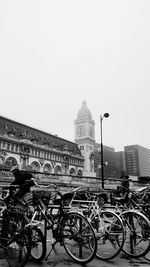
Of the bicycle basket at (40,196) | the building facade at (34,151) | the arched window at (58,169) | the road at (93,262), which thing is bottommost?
the road at (93,262)

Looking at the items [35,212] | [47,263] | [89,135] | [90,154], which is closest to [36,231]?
[35,212]

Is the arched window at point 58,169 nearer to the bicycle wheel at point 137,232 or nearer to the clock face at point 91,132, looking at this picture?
the clock face at point 91,132

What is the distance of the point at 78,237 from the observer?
4.62 metres

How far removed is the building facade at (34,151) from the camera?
204 ft

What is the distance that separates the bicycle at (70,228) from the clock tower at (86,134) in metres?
93.5

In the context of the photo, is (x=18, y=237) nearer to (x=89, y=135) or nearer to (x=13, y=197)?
(x=13, y=197)

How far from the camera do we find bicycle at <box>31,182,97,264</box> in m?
4.46

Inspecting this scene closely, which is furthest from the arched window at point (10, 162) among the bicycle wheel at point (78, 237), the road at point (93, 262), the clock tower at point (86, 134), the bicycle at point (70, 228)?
the bicycle wheel at point (78, 237)

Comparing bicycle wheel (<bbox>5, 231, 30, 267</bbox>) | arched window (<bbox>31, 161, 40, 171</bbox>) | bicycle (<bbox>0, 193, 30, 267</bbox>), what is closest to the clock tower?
arched window (<bbox>31, 161, 40, 171</bbox>)

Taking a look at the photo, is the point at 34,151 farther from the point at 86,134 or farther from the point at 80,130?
the point at 80,130

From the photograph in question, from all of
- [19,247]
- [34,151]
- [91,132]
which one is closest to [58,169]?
[34,151]

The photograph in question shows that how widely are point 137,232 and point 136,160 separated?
180929mm

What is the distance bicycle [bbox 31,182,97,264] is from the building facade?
54.9 meters

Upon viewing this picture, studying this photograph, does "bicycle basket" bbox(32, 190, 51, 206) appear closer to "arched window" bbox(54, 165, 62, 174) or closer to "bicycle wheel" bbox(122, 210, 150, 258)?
"bicycle wheel" bbox(122, 210, 150, 258)
